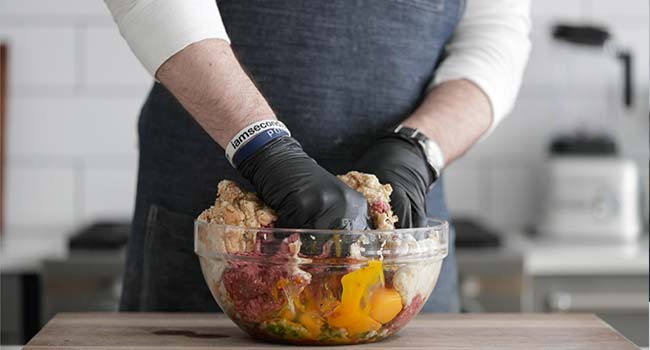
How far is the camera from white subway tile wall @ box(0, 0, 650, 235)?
7.68 feet

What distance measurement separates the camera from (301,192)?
807 millimetres

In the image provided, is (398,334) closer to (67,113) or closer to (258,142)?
(258,142)

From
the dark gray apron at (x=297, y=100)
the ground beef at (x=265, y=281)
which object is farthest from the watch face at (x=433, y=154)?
the ground beef at (x=265, y=281)

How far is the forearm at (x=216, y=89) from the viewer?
895mm

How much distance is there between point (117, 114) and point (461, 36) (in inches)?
52.0

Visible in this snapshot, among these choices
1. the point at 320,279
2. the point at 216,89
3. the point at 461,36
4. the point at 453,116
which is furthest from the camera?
the point at 461,36

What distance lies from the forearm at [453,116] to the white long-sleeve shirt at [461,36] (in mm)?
12

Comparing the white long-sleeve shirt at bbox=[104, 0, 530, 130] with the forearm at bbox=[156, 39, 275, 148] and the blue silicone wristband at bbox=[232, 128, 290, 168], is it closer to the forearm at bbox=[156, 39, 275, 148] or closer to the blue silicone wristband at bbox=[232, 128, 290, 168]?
the forearm at bbox=[156, 39, 275, 148]

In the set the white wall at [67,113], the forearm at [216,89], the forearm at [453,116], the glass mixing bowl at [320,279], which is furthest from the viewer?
the white wall at [67,113]

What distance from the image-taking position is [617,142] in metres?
2.35

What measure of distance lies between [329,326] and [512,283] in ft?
4.04

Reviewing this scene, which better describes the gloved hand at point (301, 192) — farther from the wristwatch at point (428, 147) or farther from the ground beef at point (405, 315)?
the wristwatch at point (428, 147)

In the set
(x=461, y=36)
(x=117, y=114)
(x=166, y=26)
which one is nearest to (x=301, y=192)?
(x=166, y=26)

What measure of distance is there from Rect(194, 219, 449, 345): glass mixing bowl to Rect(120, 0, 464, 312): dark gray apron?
28 cm
